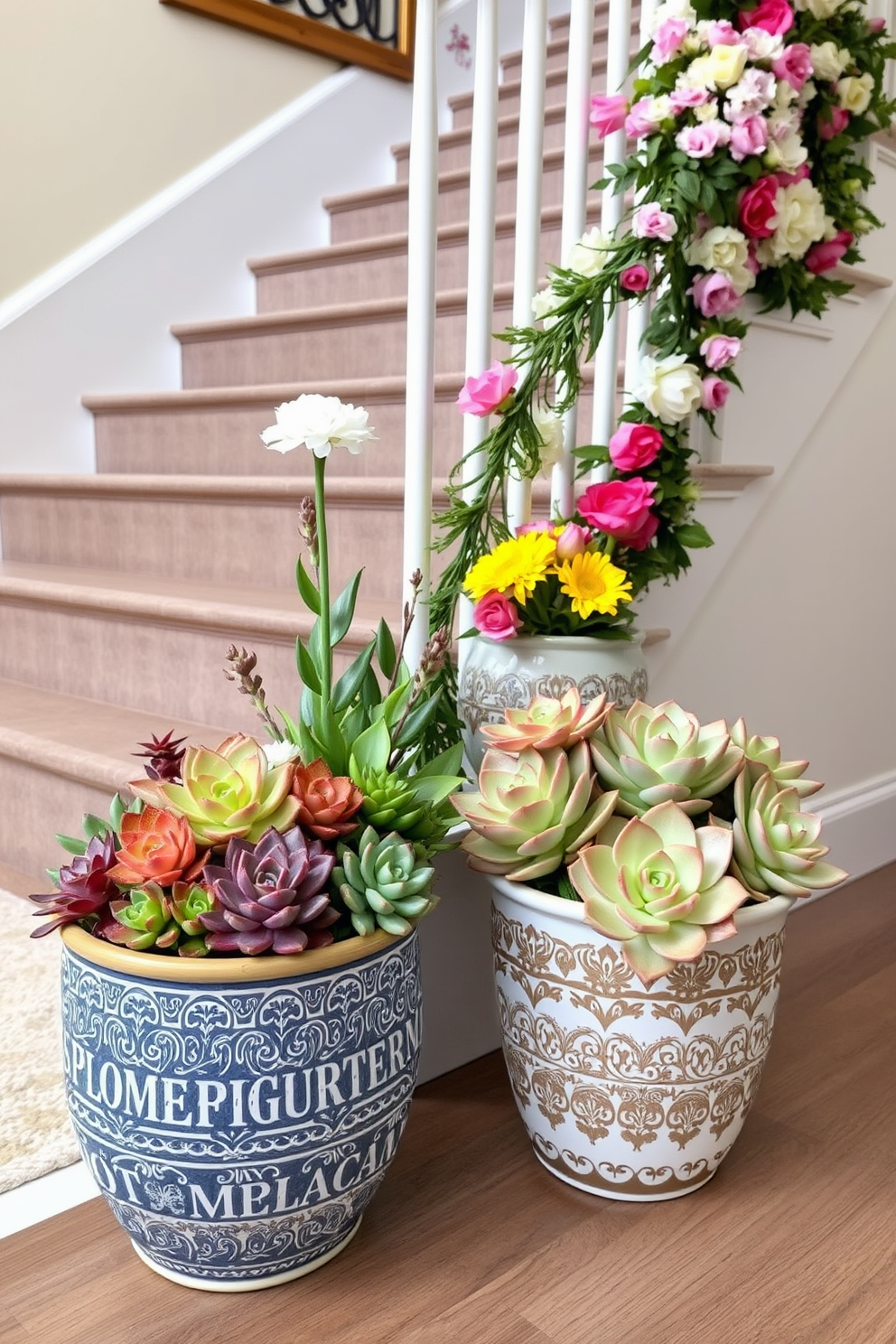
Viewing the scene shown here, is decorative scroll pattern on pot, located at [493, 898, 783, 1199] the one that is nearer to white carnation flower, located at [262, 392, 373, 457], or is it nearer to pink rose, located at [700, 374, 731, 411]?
white carnation flower, located at [262, 392, 373, 457]

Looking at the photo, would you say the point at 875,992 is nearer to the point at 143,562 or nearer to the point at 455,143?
the point at 143,562

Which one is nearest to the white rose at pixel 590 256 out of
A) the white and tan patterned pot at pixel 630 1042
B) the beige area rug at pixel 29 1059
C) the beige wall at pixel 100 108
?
the white and tan patterned pot at pixel 630 1042

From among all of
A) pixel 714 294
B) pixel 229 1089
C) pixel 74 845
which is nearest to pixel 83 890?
pixel 74 845

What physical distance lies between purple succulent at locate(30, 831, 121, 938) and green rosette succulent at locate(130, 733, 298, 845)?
2.2 inches

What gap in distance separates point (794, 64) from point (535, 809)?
36.7 inches

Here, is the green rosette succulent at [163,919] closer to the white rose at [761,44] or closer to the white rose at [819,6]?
the white rose at [761,44]

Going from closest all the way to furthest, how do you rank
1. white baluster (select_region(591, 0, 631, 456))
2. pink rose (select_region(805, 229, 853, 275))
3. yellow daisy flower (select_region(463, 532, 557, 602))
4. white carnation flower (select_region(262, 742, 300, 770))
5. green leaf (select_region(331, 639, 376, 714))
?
white carnation flower (select_region(262, 742, 300, 770)), green leaf (select_region(331, 639, 376, 714)), yellow daisy flower (select_region(463, 532, 557, 602)), white baluster (select_region(591, 0, 631, 456)), pink rose (select_region(805, 229, 853, 275))

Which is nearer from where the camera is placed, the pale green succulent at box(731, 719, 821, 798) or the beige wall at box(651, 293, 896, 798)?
the pale green succulent at box(731, 719, 821, 798)

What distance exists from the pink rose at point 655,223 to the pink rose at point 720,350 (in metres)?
0.13

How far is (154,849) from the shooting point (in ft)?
2.89

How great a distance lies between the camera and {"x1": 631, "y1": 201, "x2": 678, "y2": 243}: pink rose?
4.28 ft

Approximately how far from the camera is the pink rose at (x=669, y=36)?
4.38ft

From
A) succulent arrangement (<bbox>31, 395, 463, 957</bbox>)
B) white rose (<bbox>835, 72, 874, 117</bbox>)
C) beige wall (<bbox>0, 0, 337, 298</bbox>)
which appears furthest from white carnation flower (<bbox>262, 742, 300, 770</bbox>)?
beige wall (<bbox>0, 0, 337, 298</bbox>)

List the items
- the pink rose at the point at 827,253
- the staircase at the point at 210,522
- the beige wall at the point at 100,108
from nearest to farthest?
the pink rose at the point at 827,253 → the staircase at the point at 210,522 → the beige wall at the point at 100,108
